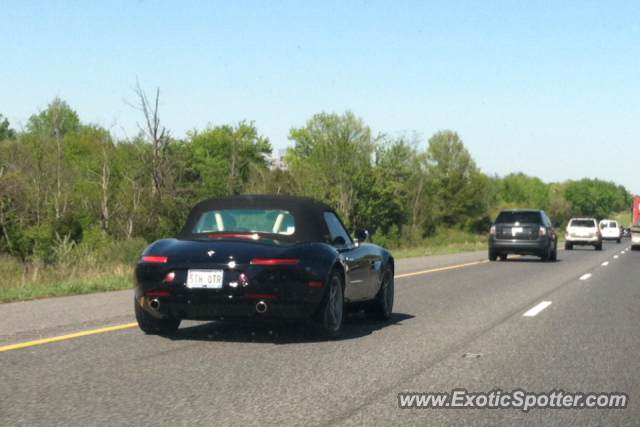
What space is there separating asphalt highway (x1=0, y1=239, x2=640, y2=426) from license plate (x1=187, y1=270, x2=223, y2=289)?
553mm

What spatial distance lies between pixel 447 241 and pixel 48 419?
58657 mm

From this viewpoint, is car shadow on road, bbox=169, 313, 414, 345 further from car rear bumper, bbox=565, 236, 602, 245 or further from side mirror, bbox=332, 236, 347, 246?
car rear bumper, bbox=565, 236, 602, 245

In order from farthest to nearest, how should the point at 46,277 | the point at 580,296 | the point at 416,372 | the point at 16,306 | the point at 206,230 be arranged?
1. the point at 46,277
2. the point at 580,296
3. the point at 16,306
4. the point at 206,230
5. the point at 416,372

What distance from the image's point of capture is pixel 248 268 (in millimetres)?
7715

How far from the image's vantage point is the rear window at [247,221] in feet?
27.7

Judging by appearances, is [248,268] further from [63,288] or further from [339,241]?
[63,288]

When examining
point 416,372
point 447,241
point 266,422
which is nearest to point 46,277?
point 416,372

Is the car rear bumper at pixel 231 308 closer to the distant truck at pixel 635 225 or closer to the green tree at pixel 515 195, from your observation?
the distant truck at pixel 635 225

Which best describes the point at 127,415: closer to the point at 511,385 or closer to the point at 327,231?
the point at 511,385

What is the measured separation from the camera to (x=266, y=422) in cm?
484

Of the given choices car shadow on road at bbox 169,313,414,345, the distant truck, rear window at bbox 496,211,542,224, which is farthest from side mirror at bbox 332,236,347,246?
the distant truck

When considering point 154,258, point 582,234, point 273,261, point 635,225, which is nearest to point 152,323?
point 154,258

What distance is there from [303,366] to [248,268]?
49.1 inches

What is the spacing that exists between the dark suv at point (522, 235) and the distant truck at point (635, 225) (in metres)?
15.5
